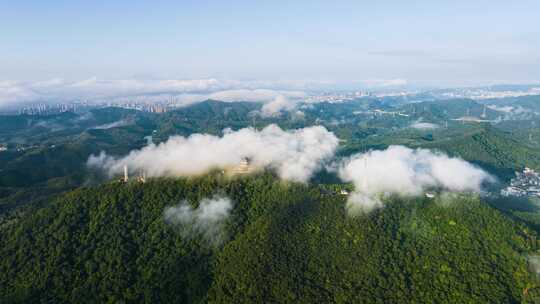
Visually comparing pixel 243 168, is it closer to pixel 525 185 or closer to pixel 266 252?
pixel 266 252

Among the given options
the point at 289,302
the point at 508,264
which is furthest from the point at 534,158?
the point at 289,302

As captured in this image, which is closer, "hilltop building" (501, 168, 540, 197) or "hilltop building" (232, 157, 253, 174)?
"hilltop building" (232, 157, 253, 174)

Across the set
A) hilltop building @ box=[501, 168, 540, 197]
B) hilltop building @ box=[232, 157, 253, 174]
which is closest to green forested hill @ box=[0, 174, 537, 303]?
hilltop building @ box=[232, 157, 253, 174]

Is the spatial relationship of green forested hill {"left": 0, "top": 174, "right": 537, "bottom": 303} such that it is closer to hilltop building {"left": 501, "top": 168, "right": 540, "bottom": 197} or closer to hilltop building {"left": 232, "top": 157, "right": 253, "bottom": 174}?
hilltop building {"left": 232, "top": 157, "right": 253, "bottom": 174}

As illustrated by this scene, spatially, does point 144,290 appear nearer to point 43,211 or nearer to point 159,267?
point 159,267

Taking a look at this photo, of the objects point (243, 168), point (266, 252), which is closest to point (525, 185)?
point (243, 168)

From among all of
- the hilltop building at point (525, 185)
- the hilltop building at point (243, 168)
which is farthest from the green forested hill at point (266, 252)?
the hilltop building at point (525, 185)

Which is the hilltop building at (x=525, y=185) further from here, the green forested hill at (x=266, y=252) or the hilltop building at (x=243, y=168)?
the hilltop building at (x=243, y=168)

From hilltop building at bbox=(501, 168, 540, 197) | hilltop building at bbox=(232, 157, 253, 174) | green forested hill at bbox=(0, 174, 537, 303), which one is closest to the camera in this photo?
green forested hill at bbox=(0, 174, 537, 303)

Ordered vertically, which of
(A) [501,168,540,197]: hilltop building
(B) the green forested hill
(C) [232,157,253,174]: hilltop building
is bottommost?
(A) [501,168,540,197]: hilltop building

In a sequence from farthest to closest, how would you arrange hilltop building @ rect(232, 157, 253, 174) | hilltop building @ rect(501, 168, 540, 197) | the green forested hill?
hilltop building @ rect(501, 168, 540, 197)
hilltop building @ rect(232, 157, 253, 174)
the green forested hill
